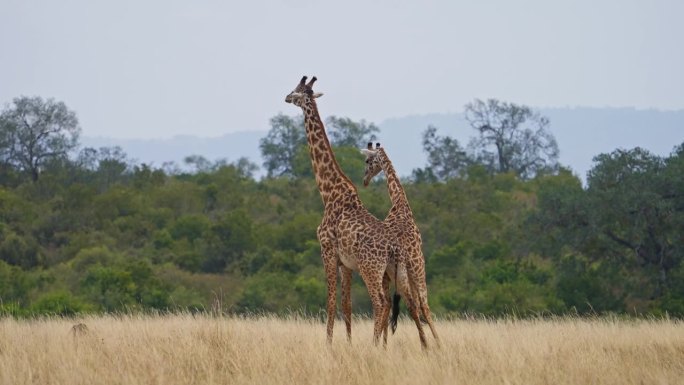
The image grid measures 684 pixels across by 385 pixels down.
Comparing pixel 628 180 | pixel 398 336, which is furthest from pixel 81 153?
pixel 398 336

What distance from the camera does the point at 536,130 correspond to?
63.1 meters

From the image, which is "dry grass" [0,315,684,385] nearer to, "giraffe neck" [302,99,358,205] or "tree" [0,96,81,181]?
"giraffe neck" [302,99,358,205]

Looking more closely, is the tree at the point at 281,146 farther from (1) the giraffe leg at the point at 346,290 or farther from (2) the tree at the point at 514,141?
(1) the giraffe leg at the point at 346,290

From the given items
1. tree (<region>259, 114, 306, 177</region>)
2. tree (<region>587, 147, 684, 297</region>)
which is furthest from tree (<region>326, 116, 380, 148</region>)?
tree (<region>587, 147, 684, 297</region>)

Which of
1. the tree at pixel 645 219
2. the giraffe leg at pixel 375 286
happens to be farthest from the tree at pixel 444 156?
the giraffe leg at pixel 375 286

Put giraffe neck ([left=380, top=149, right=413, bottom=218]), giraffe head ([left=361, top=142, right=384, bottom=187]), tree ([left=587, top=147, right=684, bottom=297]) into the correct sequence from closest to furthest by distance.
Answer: giraffe neck ([left=380, top=149, right=413, bottom=218])
giraffe head ([left=361, top=142, right=384, bottom=187])
tree ([left=587, top=147, right=684, bottom=297])

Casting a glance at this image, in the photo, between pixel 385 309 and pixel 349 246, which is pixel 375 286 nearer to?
pixel 385 309

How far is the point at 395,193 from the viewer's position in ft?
35.8

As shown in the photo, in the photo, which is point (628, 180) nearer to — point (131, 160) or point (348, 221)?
point (348, 221)

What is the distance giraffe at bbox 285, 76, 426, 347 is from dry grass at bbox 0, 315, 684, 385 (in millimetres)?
357

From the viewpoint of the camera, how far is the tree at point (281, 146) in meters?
62.5

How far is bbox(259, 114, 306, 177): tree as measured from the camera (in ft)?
205

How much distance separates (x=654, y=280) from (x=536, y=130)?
40800mm

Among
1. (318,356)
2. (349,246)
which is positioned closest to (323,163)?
(349,246)
